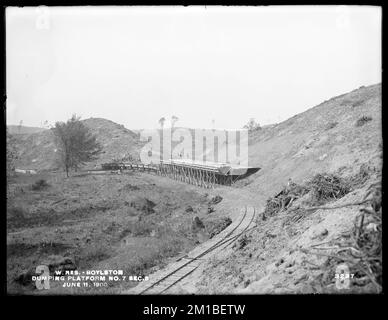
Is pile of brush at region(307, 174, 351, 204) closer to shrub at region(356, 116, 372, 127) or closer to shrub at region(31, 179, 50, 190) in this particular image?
shrub at region(356, 116, 372, 127)

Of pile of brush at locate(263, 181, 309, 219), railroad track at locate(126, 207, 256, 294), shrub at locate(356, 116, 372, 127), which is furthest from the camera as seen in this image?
shrub at locate(356, 116, 372, 127)

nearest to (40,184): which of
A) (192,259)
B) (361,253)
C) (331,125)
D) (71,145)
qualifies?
(71,145)

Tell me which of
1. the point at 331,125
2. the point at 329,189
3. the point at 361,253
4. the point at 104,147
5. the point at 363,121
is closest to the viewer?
the point at 361,253

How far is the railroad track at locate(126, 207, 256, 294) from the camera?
1029 cm

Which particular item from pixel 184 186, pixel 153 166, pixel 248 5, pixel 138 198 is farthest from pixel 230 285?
pixel 153 166

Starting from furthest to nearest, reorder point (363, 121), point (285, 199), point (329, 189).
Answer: point (363, 121), point (285, 199), point (329, 189)

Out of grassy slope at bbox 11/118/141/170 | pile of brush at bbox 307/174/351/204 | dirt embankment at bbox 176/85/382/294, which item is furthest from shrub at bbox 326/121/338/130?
grassy slope at bbox 11/118/141/170

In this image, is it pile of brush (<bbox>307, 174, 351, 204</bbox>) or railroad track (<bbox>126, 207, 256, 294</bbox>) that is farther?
pile of brush (<bbox>307, 174, 351, 204</bbox>)

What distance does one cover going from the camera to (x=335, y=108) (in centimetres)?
3441

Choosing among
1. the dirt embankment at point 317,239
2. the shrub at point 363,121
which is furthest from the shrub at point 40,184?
the shrub at point 363,121

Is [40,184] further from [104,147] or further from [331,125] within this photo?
[331,125]

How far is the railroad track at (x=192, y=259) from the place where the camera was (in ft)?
33.8

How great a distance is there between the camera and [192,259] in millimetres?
12922
